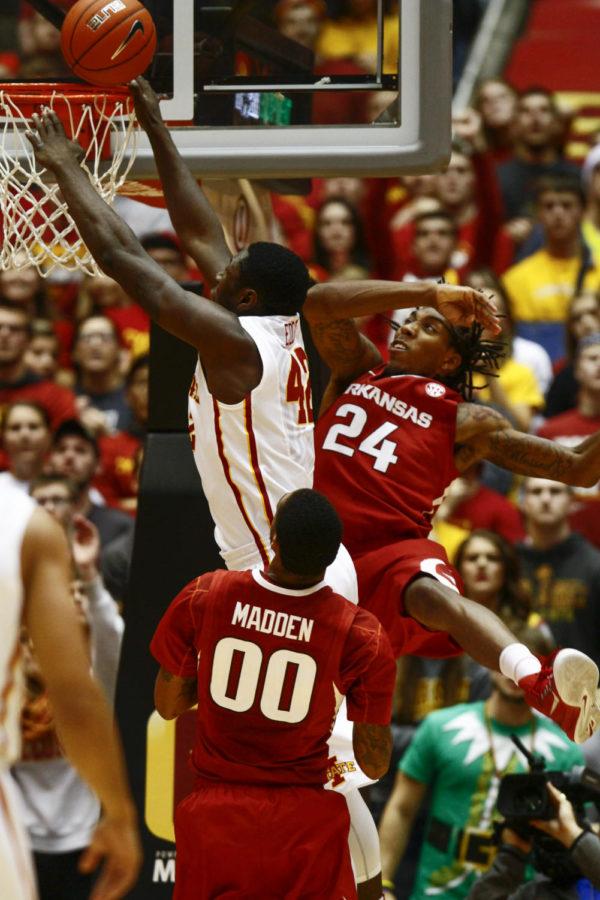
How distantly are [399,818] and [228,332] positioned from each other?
2865 mm

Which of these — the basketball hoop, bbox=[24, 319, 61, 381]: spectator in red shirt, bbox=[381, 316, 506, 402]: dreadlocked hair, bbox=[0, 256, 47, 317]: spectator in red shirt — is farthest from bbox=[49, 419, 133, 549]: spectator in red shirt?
the basketball hoop

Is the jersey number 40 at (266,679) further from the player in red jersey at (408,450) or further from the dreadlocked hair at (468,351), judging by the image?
the dreadlocked hair at (468,351)

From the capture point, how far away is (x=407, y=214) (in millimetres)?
10414

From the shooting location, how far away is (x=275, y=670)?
4.50 meters

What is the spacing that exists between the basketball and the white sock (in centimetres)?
203

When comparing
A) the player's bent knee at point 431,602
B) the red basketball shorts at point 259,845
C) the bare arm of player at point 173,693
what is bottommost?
the red basketball shorts at point 259,845

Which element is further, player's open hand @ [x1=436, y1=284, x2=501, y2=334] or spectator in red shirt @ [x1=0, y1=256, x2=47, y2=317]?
spectator in red shirt @ [x1=0, y1=256, x2=47, y2=317]

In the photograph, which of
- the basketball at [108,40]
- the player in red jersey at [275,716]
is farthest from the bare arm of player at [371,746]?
the basketball at [108,40]

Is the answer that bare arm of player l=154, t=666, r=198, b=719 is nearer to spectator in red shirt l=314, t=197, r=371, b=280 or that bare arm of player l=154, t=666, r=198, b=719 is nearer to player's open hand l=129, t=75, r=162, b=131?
player's open hand l=129, t=75, r=162, b=131

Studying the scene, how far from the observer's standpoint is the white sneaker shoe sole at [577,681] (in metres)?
4.66

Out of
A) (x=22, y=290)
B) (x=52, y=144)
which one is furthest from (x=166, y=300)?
(x=22, y=290)

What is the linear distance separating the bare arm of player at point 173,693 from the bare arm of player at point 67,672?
140cm

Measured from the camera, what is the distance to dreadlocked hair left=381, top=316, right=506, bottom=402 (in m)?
5.73

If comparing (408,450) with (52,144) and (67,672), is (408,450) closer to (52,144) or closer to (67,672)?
(52,144)
